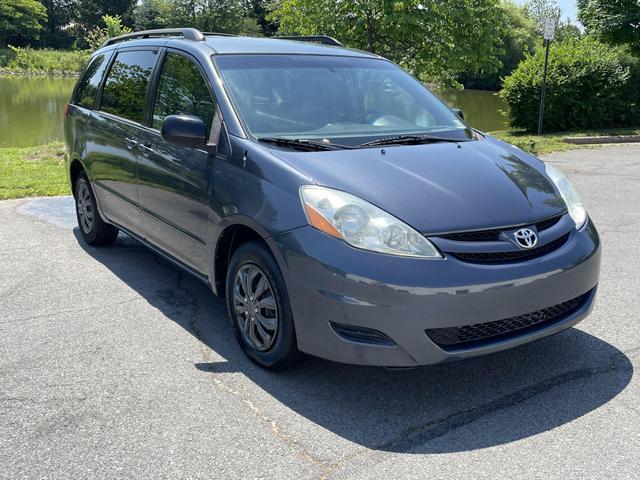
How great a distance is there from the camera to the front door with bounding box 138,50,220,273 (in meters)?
4.00

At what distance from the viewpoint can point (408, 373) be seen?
360cm

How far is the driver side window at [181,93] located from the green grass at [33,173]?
4.40m

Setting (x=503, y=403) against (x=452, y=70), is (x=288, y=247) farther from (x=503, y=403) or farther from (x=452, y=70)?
(x=452, y=70)

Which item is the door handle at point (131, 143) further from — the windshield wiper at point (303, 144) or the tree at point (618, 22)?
the tree at point (618, 22)

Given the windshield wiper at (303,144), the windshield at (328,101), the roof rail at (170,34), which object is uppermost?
the roof rail at (170,34)

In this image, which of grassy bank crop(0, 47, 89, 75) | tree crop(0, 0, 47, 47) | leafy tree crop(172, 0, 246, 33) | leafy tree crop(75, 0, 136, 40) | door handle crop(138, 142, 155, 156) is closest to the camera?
door handle crop(138, 142, 155, 156)

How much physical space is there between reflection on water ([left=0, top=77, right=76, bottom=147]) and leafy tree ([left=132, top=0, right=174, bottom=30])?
4465cm

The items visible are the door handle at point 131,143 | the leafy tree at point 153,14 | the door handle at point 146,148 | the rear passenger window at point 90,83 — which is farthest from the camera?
the leafy tree at point 153,14

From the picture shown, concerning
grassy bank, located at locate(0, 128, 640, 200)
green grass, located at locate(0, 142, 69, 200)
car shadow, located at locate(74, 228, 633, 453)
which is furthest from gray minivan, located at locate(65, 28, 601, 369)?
grassy bank, located at locate(0, 128, 640, 200)

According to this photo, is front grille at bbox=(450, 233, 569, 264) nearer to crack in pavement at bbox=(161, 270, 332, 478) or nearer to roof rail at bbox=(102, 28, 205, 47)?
crack in pavement at bbox=(161, 270, 332, 478)

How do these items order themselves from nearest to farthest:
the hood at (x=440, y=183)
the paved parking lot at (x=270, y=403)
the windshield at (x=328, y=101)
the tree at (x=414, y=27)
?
the paved parking lot at (x=270, y=403), the hood at (x=440, y=183), the windshield at (x=328, y=101), the tree at (x=414, y=27)

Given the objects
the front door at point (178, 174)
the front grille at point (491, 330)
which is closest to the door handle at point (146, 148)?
the front door at point (178, 174)

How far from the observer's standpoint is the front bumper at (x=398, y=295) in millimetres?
2955

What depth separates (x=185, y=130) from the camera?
3805mm
